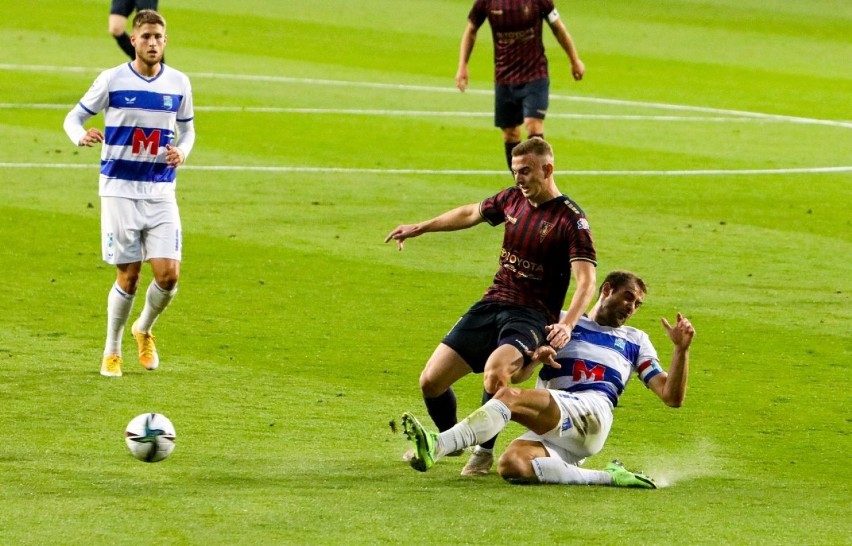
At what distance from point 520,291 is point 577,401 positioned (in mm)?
741

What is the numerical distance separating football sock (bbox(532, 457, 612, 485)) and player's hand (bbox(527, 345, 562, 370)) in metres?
0.49

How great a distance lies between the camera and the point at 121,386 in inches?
394

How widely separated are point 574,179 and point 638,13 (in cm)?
1881

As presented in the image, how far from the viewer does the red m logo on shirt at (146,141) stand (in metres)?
10.4

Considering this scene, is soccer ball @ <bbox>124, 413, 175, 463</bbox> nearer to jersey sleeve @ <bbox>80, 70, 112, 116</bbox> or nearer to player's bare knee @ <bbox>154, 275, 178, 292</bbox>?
player's bare knee @ <bbox>154, 275, 178, 292</bbox>

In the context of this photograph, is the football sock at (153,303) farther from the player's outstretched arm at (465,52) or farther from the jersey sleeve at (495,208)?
the player's outstretched arm at (465,52)

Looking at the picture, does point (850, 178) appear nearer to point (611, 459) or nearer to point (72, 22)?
point (611, 459)

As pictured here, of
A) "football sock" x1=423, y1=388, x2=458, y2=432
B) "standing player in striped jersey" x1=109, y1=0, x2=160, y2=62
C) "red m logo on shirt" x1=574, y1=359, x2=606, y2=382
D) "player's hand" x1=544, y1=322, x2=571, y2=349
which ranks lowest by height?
"standing player in striped jersey" x1=109, y1=0, x2=160, y2=62

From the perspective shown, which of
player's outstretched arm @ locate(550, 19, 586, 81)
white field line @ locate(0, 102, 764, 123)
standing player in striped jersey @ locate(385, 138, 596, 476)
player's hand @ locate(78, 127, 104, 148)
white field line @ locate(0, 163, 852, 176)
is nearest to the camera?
standing player in striped jersey @ locate(385, 138, 596, 476)

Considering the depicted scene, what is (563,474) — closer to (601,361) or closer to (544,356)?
(544,356)

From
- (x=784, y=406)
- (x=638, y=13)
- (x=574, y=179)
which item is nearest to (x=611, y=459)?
(x=784, y=406)

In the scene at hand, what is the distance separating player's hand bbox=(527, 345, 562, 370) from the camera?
26.6 feet

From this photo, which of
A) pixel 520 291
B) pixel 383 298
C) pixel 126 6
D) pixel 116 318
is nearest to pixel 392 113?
pixel 126 6

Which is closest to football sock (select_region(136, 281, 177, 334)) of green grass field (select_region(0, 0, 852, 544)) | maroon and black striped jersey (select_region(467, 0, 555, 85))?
green grass field (select_region(0, 0, 852, 544))
